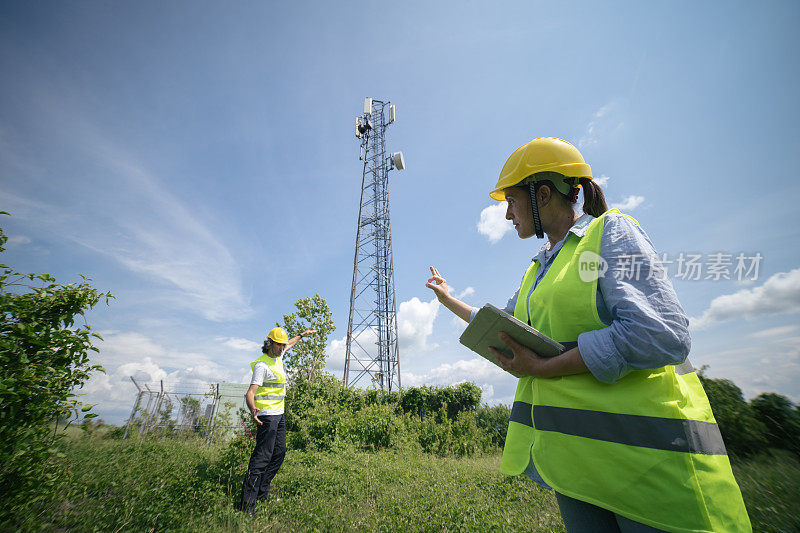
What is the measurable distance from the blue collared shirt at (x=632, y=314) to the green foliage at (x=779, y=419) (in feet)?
15.6

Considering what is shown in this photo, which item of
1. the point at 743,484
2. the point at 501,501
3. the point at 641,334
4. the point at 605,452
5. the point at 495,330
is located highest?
the point at 495,330

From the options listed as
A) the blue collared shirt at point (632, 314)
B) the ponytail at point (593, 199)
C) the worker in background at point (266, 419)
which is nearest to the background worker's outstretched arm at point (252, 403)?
the worker in background at point (266, 419)

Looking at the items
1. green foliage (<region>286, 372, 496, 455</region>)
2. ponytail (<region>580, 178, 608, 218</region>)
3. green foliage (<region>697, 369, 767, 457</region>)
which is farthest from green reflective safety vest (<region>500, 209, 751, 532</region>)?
green foliage (<region>286, 372, 496, 455</region>)

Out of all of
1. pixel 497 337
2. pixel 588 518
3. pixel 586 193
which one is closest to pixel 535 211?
pixel 586 193

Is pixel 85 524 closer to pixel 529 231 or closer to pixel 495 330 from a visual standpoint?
pixel 495 330

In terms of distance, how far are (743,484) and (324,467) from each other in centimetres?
545

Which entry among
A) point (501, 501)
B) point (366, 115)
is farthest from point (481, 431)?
point (366, 115)

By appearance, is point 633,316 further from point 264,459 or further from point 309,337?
point 309,337

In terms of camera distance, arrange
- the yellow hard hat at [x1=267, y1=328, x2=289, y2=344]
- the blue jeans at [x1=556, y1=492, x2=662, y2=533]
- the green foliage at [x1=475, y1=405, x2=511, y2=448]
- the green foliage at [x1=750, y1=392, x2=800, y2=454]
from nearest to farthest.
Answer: the blue jeans at [x1=556, y1=492, x2=662, y2=533], the green foliage at [x1=750, y1=392, x2=800, y2=454], the yellow hard hat at [x1=267, y1=328, x2=289, y2=344], the green foliage at [x1=475, y1=405, x2=511, y2=448]

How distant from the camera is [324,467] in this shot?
17.7 feet

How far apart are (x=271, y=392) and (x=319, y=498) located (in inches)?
61.8

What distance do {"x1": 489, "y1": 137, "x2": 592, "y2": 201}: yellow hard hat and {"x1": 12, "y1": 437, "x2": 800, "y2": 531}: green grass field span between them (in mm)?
3303

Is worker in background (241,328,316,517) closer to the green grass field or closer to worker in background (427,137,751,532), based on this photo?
the green grass field

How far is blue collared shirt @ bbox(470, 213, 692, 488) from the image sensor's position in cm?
104
